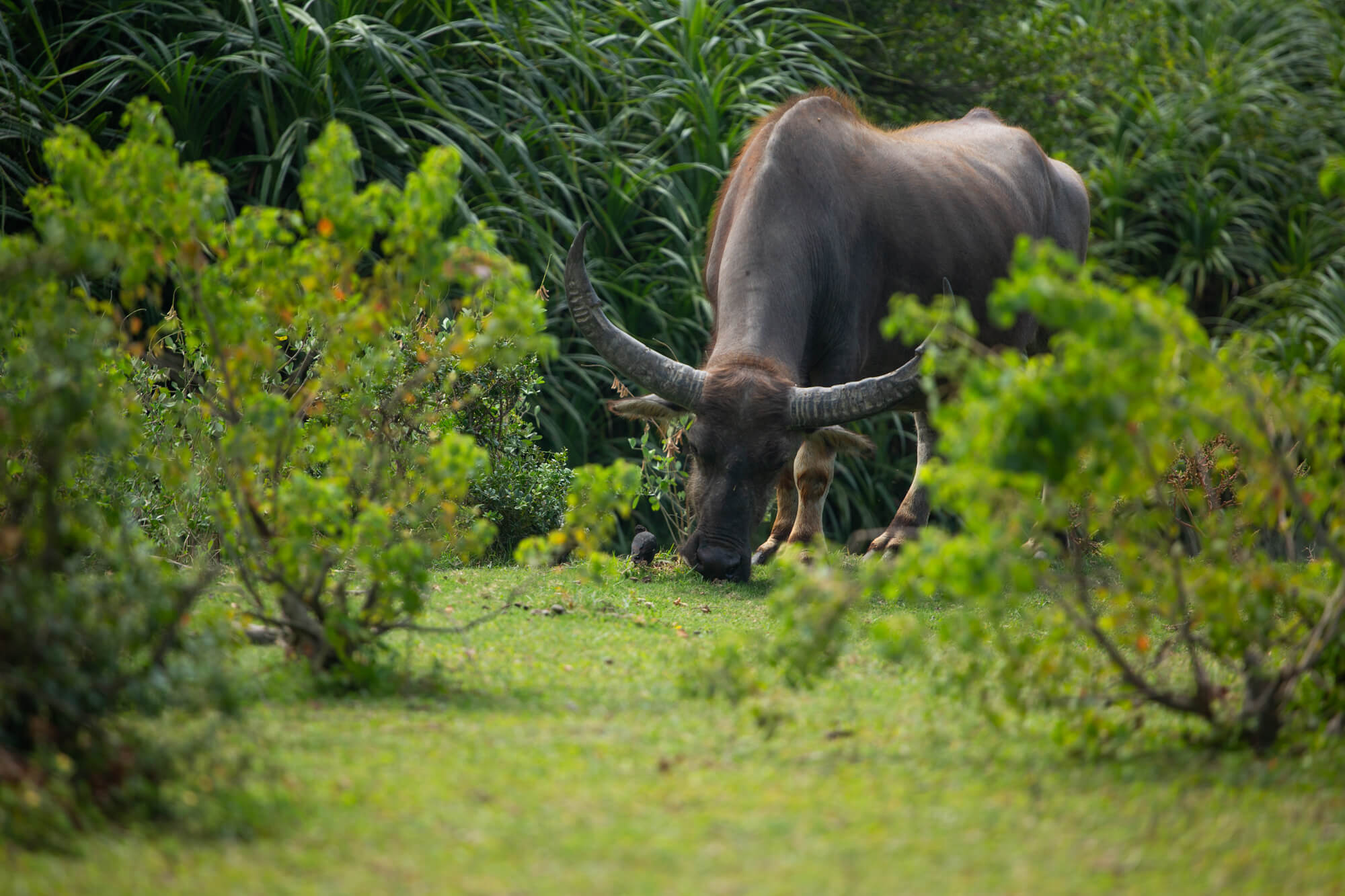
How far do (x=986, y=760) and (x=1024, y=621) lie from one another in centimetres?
180

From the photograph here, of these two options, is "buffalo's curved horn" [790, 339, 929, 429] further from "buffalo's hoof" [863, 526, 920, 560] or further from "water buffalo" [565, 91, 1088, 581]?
"buffalo's hoof" [863, 526, 920, 560]

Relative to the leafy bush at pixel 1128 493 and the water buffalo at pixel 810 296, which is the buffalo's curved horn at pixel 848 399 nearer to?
the water buffalo at pixel 810 296

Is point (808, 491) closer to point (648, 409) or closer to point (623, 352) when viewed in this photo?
point (648, 409)

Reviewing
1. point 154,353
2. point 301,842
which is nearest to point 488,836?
point 301,842

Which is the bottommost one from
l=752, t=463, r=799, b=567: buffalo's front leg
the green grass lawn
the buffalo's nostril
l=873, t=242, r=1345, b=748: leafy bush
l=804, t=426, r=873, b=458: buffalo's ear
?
l=752, t=463, r=799, b=567: buffalo's front leg

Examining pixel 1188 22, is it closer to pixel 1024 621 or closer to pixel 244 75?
pixel 244 75

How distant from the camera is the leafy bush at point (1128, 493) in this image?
2.27 meters

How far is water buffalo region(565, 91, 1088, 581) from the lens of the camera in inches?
215

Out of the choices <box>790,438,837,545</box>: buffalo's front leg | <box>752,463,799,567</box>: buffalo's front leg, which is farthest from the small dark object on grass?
<box>752,463,799,567</box>: buffalo's front leg

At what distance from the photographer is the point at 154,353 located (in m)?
5.34

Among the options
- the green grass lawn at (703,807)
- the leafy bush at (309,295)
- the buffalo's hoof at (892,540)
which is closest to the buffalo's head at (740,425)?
the buffalo's hoof at (892,540)

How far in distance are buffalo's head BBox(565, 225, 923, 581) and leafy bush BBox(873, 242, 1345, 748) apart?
211 cm

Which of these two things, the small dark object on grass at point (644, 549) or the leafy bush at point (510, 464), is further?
the leafy bush at point (510, 464)

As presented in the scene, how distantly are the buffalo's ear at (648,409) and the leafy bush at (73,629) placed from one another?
128 inches
